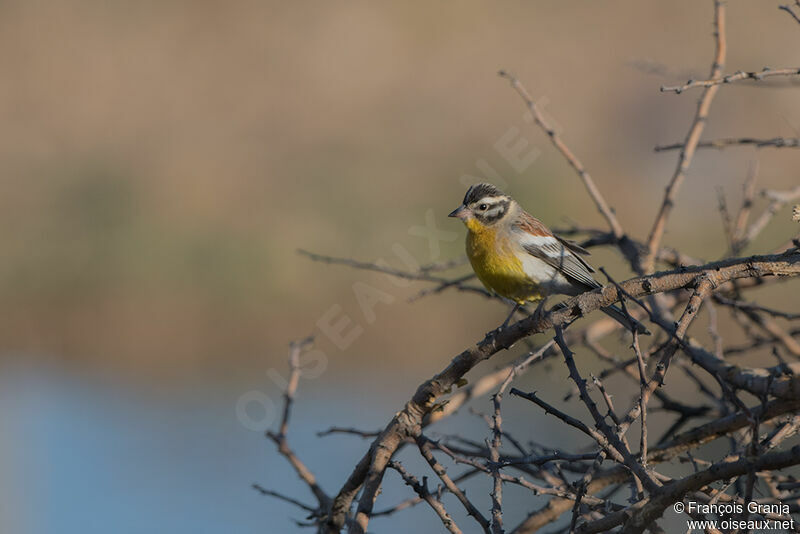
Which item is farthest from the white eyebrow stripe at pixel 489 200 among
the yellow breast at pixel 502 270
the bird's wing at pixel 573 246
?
the bird's wing at pixel 573 246

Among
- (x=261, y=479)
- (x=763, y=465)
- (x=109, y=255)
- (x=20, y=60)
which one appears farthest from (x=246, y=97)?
(x=763, y=465)

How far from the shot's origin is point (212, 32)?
2409 centimetres

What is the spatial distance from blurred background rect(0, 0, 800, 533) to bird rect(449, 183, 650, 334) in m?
4.82

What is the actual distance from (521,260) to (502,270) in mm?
149

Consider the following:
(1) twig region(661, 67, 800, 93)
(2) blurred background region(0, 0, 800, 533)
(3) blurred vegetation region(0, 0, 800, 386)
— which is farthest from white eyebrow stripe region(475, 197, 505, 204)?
(3) blurred vegetation region(0, 0, 800, 386)

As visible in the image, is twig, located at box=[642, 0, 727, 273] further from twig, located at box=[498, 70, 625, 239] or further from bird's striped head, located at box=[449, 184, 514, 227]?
bird's striped head, located at box=[449, 184, 514, 227]

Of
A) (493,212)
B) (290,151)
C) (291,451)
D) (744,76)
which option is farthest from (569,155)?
(290,151)

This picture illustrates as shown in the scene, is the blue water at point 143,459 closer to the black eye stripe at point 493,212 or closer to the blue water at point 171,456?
the blue water at point 171,456

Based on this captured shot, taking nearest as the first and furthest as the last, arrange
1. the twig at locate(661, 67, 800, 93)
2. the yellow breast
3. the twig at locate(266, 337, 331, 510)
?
the twig at locate(661, 67, 800, 93), the twig at locate(266, 337, 331, 510), the yellow breast

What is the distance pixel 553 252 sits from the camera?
5.61 m

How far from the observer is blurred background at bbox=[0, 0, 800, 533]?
1339 cm

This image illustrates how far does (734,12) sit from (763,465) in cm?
2338

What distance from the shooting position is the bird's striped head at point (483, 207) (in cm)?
592

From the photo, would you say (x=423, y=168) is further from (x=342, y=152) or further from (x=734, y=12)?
(x=734, y=12)
